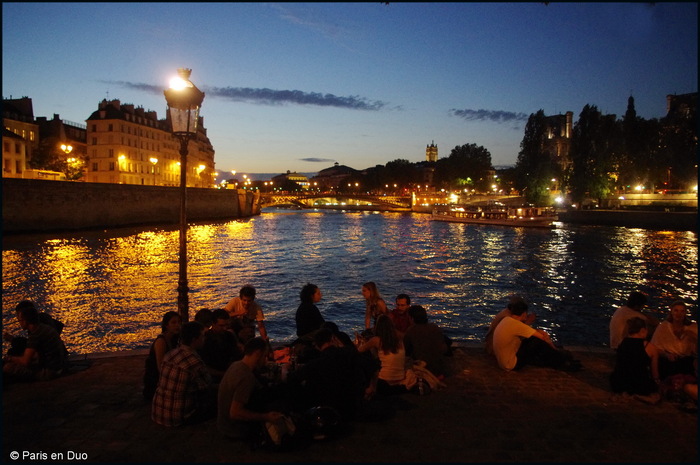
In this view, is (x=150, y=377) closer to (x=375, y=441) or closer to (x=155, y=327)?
(x=375, y=441)

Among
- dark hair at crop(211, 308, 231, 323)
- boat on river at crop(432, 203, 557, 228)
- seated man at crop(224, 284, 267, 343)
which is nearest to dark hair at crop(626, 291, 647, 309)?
seated man at crop(224, 284, 267, 343)

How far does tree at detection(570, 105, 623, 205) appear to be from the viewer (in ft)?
213

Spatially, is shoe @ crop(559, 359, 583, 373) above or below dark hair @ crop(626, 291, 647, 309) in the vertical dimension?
below

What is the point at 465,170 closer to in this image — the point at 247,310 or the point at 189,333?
the point at 247,310

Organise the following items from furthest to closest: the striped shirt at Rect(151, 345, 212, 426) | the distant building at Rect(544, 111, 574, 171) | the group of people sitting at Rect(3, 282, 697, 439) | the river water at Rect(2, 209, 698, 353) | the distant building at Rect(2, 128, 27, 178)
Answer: the distant building at Rect(544, 111, 574, 171) < the distant building at Rect(2, 128, 27, 178) < the river water at Rect(2, 209, 698, 353) < the striped shirt at Rect(151, 345, 212, 426) < the group of people sitting at Rect(3, 282, 697, 439)

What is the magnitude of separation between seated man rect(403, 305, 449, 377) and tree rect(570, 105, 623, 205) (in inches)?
2637

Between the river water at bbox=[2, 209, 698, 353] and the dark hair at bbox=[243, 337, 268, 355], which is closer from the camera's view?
the dark hair at bbox=[243, 337, 268, 355]

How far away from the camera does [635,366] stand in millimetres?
5918

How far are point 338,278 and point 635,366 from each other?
19260mm

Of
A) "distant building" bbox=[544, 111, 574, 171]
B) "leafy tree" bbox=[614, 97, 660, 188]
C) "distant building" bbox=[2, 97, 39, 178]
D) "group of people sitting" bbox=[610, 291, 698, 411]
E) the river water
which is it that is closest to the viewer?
"group of people sitting" bbox=[610, 291, 698, 411]

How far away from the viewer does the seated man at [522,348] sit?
6.93 meters

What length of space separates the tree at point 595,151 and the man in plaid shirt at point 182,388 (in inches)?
2739

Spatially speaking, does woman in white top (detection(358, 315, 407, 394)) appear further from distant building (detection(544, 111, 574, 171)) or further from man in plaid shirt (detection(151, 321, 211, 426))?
distant building (detection(544, 111, 574, 171))

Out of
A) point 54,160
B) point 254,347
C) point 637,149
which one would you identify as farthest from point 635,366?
point 54,160
